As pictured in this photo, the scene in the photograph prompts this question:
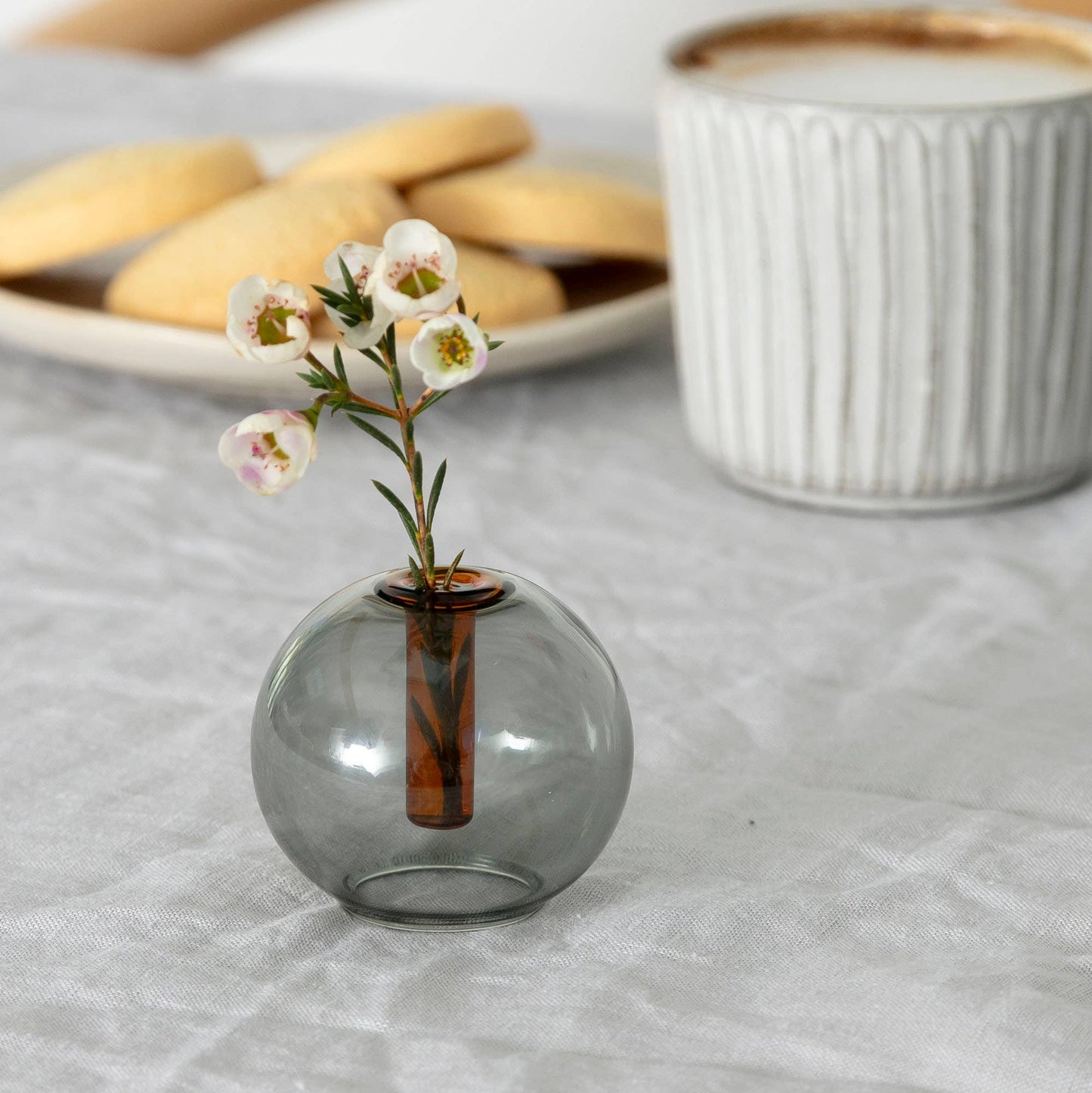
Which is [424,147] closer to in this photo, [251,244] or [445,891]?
[251,244]

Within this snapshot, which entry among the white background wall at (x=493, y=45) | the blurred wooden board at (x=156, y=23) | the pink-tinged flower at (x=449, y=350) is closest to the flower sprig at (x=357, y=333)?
the pink-tinged flower at (x=449, y=350)

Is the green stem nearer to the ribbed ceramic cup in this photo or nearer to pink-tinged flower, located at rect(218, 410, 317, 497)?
pink-tinged flower, located at rect(218, 410, 317, 497)

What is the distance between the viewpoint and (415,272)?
0.25 m

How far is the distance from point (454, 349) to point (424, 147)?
0.32 m

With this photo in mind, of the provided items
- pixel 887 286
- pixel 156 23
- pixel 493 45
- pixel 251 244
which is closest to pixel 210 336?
pixel 251 244

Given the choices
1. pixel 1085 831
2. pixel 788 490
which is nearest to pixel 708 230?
pixel 788 490

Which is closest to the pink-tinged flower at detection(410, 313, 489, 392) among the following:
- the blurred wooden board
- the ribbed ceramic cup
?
the ribbed ceramic cup

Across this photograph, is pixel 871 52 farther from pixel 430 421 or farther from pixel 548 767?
pixel 548 767

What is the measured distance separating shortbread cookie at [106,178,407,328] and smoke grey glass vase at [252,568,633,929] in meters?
0.23

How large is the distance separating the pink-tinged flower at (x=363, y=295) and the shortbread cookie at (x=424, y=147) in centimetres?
30

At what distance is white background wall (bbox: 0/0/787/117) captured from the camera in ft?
7.29

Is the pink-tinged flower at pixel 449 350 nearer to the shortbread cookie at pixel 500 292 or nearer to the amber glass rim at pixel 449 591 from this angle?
the amber glass rim at pixel 449 591

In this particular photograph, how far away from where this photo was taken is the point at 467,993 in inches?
10.7

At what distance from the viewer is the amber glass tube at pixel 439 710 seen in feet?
0.86
